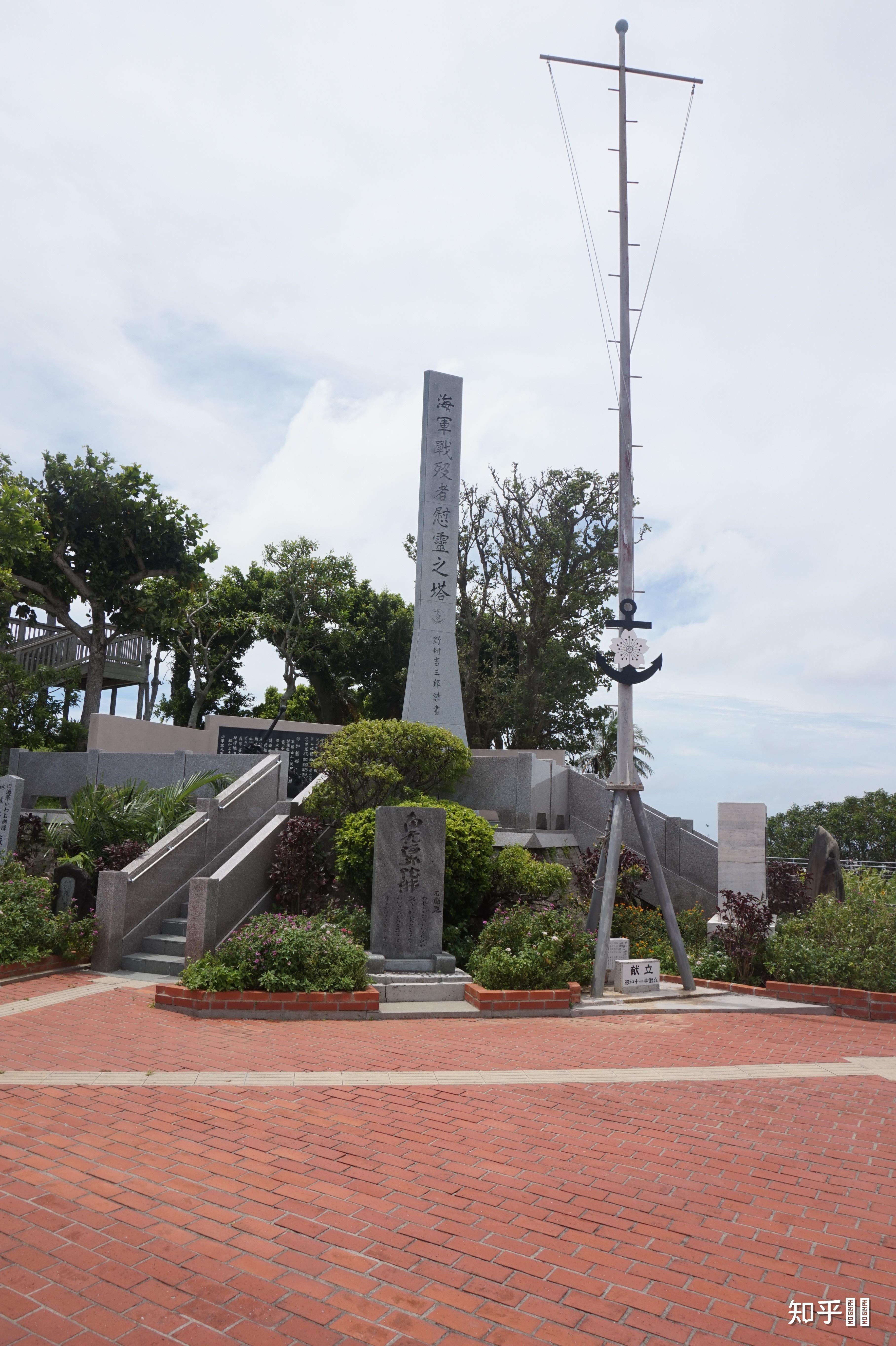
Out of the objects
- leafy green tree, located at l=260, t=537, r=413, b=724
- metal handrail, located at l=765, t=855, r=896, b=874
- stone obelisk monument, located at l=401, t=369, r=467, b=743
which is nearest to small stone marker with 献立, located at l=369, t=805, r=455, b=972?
stone obelisk monument, located at l=401, t=369, r=467, b=743

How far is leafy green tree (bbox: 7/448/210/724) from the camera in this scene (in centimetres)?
2641

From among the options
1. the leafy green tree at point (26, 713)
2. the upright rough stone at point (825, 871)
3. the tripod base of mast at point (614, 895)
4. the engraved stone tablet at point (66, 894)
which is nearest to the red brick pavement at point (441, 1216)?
the tripod base of mast at point (614, 895)

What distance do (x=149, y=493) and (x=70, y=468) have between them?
7.59ft

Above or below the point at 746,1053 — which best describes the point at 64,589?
above

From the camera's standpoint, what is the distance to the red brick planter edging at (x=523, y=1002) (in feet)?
28.5

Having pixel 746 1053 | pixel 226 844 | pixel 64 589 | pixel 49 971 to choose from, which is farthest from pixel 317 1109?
pixel 64 589

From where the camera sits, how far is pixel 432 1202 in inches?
172

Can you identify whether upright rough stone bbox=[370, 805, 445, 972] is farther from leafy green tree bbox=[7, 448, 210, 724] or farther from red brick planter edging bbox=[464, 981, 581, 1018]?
leafy green tree bbox=[7, 448, 210, 724]

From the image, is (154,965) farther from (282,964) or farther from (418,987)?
(418,987)

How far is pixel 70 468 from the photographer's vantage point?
87.7 ft

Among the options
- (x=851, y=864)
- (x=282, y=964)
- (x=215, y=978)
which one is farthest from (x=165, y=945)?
(x=851, y=864)

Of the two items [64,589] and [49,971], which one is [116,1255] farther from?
[64,589]

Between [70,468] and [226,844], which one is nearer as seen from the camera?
[226,844]

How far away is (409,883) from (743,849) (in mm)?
5640
